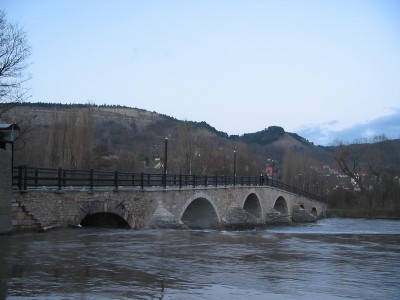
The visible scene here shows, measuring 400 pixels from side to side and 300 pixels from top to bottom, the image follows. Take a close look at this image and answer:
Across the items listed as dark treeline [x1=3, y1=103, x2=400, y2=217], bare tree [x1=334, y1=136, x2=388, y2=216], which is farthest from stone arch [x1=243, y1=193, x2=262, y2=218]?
bare tree [x1=334, y1=136, x2=388, y2=216]

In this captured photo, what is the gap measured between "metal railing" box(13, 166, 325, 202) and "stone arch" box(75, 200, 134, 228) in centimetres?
78

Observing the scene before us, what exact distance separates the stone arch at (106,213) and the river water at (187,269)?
10.1 ft

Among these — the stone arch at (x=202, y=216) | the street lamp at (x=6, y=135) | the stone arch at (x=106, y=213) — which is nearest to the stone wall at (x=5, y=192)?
the street lamp at (x=6, y=135)

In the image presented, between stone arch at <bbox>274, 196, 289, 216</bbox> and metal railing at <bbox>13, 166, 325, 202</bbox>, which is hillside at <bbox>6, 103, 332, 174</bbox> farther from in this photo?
stone arch at <bbox>274, 196, 289, 216</bbox>

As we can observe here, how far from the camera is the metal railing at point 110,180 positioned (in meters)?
16.4

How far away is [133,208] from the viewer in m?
21.6

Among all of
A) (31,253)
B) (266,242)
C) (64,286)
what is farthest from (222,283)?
(266,242)

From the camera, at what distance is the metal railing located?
53.9 ft

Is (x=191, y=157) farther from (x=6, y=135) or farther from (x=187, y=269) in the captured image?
(x=187, y=269)

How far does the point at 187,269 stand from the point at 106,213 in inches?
480

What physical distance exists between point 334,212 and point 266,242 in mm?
67666

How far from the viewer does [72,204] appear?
694 inches

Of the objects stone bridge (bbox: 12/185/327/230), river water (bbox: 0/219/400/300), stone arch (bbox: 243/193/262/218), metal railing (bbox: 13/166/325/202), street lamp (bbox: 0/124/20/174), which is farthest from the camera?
stone arch (bbox: 243/193/262/218)

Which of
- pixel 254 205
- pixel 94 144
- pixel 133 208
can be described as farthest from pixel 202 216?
pixel 94 144
